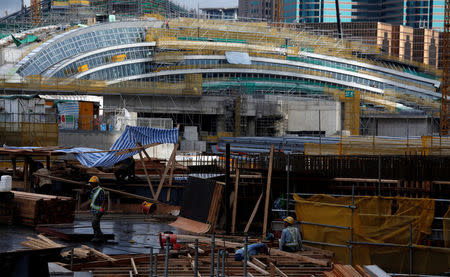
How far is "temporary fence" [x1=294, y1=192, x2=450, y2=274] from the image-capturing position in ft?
65.9


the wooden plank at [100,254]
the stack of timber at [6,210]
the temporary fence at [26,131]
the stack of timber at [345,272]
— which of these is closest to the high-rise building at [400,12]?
the temporary fence at [26,131]

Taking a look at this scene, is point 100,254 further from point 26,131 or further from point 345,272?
point 26,131

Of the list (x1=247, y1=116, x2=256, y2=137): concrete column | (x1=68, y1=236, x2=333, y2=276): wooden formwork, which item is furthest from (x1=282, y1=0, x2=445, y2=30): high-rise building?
(x1=68, y1=236, x2=333, y2=276): wooden formwork

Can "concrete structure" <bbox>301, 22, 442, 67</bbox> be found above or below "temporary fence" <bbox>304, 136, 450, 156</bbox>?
above

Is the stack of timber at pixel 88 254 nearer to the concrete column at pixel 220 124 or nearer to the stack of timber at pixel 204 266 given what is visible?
the stack of timber at pixel 204 266

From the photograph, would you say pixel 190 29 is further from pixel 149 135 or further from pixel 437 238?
pixel 437 238

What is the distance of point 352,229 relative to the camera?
20.6 m

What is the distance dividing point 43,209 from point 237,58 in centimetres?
7191

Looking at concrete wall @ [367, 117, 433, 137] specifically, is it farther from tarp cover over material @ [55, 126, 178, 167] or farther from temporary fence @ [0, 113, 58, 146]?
tarp cover over material @ [55, 126, 178, 167]

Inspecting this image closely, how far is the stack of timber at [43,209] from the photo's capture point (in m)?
21.6

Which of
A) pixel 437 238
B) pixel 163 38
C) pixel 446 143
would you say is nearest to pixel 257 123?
pixel 163 38

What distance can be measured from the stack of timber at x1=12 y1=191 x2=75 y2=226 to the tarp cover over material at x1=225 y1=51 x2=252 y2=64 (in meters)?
70.2

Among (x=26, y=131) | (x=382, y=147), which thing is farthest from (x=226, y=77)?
(x=382, y=147)

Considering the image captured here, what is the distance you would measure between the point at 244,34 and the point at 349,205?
8105 cm
